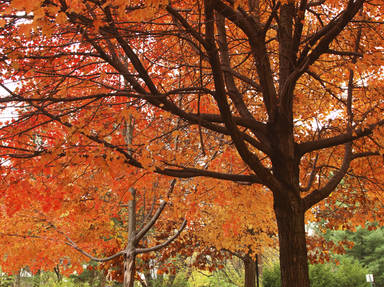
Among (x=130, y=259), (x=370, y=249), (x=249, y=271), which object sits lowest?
(x=249, y=271)

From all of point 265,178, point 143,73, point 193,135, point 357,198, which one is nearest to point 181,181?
point 193,135

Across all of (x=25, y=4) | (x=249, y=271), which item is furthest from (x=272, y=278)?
(x=25, y=4)

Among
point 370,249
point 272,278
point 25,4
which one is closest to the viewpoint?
point 25,4

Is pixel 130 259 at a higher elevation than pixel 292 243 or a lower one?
lower

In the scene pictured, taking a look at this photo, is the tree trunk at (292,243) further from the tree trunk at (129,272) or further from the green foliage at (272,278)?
the green foliage at (272,278)

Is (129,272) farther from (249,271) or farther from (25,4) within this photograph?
(249,271)

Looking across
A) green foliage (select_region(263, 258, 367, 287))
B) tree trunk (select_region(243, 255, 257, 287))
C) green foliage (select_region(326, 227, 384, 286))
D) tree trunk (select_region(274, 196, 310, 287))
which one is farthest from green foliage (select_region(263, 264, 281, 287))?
tree trunk (select_region(274, 196, 310, 287))

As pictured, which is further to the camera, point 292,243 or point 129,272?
point 129,272

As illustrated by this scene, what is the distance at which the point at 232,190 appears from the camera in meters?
7.55

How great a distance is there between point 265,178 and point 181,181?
17.6 ft

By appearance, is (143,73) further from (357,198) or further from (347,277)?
(347,277)

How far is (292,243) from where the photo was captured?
475 cm

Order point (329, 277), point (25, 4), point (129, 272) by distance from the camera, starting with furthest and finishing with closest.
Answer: point (329, 277), point (129, 272), point (25, 4)

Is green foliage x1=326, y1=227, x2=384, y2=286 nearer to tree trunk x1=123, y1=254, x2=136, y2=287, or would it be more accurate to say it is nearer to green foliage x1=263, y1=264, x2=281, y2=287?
green foliage x1=263, y1=264, x2=281, y2=287
